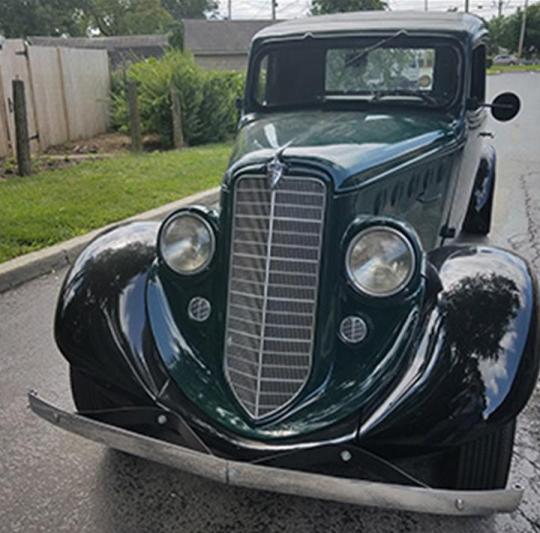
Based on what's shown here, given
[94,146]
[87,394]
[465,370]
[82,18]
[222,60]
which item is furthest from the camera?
[82,18]

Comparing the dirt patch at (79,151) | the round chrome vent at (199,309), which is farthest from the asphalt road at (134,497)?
the dirt patch at (79,151)

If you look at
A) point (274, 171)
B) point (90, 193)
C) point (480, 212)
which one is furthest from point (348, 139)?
point (90, 193)

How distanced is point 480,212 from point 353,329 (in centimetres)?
409

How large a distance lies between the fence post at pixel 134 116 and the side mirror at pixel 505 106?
8.03 m

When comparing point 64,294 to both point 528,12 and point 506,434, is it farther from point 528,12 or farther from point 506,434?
point 528,12

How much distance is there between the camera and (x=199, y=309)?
2711 millimetres

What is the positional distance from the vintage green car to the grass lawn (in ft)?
10.6

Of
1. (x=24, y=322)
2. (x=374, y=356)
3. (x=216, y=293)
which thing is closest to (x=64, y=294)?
(x=216, y=293)

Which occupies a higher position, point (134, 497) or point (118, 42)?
point (118, 42)

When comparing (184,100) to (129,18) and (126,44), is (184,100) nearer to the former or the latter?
(126,44)

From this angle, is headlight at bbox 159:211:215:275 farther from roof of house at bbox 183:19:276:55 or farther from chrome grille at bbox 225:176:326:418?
roof of house at bbox 183:19:276:55

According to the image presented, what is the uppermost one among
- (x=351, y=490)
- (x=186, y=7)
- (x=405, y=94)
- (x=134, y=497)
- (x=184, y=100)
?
(x=186, y=7)

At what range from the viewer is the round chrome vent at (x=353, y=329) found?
251cm

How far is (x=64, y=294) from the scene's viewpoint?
2900mm
